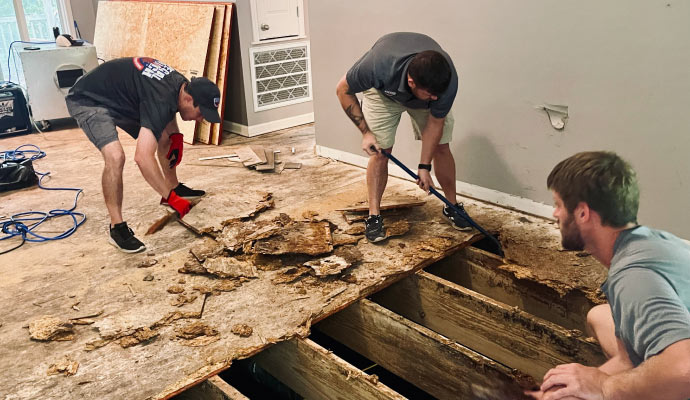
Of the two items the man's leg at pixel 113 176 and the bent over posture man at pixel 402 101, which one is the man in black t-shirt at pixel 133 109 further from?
the bent over posture man at pixel 402 101

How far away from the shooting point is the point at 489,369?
179 cm

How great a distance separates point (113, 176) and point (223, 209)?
662 millimetres

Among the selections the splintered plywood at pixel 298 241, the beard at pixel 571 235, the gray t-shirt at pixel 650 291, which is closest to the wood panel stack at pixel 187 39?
the splintered plywood at pixel 298 241

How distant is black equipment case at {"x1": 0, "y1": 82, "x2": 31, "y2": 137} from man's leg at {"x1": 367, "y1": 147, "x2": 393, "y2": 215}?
4.10 m

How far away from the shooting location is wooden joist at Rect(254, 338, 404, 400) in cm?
174

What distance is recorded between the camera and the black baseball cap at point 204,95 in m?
2.83

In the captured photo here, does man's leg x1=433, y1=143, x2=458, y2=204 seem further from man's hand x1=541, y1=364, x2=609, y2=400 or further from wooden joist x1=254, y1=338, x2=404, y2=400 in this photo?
man's hand x1=541, y1=364, x2=609, y2=400

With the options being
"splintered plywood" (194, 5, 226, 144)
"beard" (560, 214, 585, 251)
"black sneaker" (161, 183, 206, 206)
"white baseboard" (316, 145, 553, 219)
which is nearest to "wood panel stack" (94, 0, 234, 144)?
"splintered plywood" (194, 5, 226, 144)

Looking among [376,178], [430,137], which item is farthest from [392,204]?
[430,137]

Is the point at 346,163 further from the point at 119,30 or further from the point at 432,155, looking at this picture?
the point at 119,30

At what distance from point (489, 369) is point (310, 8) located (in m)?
2.99

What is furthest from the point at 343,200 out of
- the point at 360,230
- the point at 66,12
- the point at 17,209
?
the point at 66,12

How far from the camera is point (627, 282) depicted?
1160mm

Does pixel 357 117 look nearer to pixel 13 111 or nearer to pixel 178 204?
pixel 178 204
